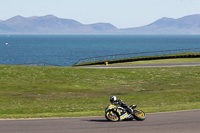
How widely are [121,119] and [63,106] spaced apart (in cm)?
962

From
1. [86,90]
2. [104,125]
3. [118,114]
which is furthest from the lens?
[86,90]

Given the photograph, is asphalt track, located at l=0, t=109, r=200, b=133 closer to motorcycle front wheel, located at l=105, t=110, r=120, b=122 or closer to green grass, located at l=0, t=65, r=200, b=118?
motorcycle front wheel, located at l=105, t=110, r=120, b=122

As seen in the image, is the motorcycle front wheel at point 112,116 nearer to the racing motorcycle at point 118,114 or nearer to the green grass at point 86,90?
the racing motorcycle at point 118,114

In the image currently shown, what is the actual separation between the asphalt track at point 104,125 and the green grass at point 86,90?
8.18 feet

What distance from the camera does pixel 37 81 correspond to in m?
44.7

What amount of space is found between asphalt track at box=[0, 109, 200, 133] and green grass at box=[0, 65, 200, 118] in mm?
2494

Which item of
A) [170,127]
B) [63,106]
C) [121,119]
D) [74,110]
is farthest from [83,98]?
[170,127]

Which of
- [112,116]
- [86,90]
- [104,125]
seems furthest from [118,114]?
[86,90]

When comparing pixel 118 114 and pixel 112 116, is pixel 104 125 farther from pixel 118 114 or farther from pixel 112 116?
pixel 118 114

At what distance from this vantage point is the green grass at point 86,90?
2661 centimetres

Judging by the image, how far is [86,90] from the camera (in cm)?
3978

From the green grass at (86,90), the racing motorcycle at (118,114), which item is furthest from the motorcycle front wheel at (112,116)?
the green grass at (86,90)

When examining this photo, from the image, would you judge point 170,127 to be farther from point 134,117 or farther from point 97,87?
point 97,87

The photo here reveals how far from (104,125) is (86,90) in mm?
21345
